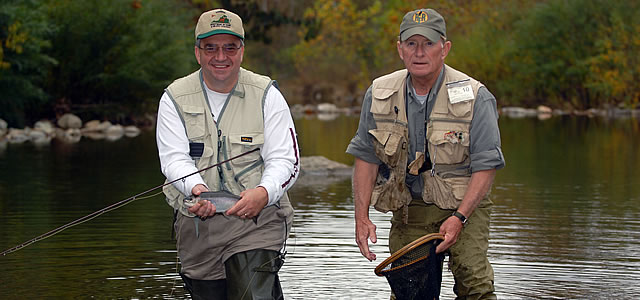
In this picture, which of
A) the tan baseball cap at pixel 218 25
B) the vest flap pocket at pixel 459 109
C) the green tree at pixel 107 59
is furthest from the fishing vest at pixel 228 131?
the green tree at pixel 107 59

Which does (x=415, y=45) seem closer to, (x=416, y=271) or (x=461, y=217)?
(x=461, y=217)

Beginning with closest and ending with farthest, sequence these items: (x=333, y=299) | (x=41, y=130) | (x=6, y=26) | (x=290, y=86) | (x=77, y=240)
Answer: (x=333, y=299)
(x=77, y=240)
(x=6, y=26)
(x=41, y=130)
(x=290, y=86)

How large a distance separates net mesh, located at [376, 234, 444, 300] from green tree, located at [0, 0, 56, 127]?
69.4ft

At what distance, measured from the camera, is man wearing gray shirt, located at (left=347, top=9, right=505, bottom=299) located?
5.55 meters

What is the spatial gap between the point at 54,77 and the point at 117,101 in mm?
2103

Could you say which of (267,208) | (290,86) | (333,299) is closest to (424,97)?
(267,208)

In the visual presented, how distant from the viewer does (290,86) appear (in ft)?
205

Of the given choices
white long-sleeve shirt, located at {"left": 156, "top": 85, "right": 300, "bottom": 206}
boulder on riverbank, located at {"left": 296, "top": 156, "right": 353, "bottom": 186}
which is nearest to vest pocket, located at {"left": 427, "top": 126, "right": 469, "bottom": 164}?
white long-sleeve shirt, located at {"left": 156, "top": 85, "right": 300, "bottom": 206}

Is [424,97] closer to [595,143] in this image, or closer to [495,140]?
[495,140]

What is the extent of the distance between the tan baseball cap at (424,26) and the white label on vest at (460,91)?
0.26 m

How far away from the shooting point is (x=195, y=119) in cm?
521

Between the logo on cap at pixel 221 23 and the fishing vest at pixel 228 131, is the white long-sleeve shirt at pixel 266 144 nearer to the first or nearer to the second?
the fishing vest at pixel 228 131

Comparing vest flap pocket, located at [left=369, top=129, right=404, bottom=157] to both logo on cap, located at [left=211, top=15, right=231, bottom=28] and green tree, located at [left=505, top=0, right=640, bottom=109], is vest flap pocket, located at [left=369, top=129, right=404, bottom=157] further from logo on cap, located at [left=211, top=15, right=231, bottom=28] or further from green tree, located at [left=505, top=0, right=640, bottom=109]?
green tree, located at [left=505, top=0, right=640, bottom=109]

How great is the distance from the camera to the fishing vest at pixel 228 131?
203 inches
